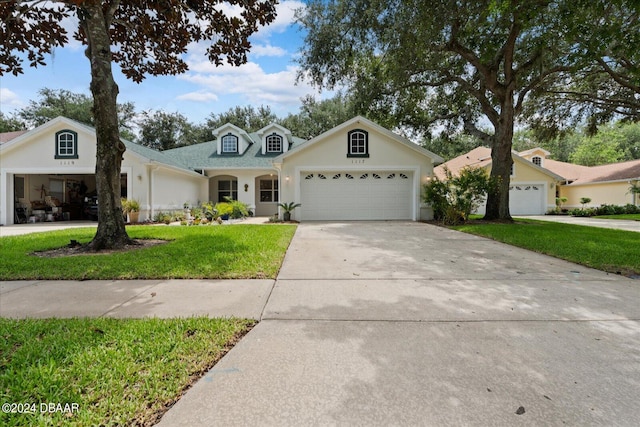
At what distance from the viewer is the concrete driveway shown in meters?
1.70

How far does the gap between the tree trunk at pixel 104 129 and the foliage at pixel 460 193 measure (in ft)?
35.9

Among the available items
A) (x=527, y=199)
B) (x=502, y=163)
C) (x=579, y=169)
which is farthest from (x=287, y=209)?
(x=579, y=169)

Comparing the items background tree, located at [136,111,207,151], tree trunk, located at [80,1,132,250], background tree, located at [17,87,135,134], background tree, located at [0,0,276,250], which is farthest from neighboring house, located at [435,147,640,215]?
background tree, located at [17,87,135,134]

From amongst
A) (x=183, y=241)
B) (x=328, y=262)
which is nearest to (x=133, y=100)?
(x=183, y=241)

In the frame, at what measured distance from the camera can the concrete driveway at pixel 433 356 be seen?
66.8 inches

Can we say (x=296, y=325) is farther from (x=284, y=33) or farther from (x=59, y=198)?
(x=59, y=198)

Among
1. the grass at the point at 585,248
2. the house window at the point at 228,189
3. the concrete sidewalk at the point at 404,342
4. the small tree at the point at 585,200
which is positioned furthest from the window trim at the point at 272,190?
the small tree at the point at 585,200

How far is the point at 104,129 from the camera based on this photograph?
6.46 metres

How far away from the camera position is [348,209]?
1384cm

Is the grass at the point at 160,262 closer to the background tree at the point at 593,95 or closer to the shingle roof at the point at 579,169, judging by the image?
the background tree at the point at 593,95

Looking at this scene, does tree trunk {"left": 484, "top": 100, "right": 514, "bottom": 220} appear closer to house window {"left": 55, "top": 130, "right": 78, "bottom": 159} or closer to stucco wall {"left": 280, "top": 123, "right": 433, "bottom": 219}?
stucco wall {"left": 280, "top": 123, "right": 433, "bottom": 219}

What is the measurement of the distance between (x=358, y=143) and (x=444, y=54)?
4.75m

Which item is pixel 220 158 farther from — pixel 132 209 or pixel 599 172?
pixel 599 172

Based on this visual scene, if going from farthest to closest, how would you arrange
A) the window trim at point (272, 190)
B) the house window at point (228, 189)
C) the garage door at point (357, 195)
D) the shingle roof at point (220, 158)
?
1. the house window at point (228, 189)
2. the window trim at point (272, 190)
3. the shingle roof at point (220, 158)
4. the garage door at point (357, 195)
